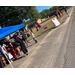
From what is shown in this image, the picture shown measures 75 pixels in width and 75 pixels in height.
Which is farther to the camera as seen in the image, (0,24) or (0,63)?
(0,24)

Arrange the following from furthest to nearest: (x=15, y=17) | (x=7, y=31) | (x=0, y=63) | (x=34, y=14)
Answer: (x=34, y=14) < (x=15, y=17) < (x=7, y=31) < (x=0, y=63)

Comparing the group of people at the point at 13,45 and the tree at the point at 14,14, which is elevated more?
the tree at the point at 14,14

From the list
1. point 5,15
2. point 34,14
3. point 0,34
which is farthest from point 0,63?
point 34,14

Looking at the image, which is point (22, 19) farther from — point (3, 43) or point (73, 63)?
point (73, 63)

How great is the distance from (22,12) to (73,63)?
30286 millimetres

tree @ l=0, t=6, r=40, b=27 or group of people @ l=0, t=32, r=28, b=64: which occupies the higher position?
tree @ l=0, t=6, r=40, b=27

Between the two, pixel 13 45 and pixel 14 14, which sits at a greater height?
pixel 14 14

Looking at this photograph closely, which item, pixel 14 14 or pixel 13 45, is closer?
pixel 13 45

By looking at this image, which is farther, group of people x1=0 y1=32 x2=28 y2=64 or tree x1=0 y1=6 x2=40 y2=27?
tree x1=0 y1=6 x2=40 y2=27

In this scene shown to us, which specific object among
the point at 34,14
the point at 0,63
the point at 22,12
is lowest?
the point at 0,63

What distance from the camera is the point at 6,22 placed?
29.2 metres

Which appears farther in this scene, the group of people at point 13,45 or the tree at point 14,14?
the tree at point 14,14
